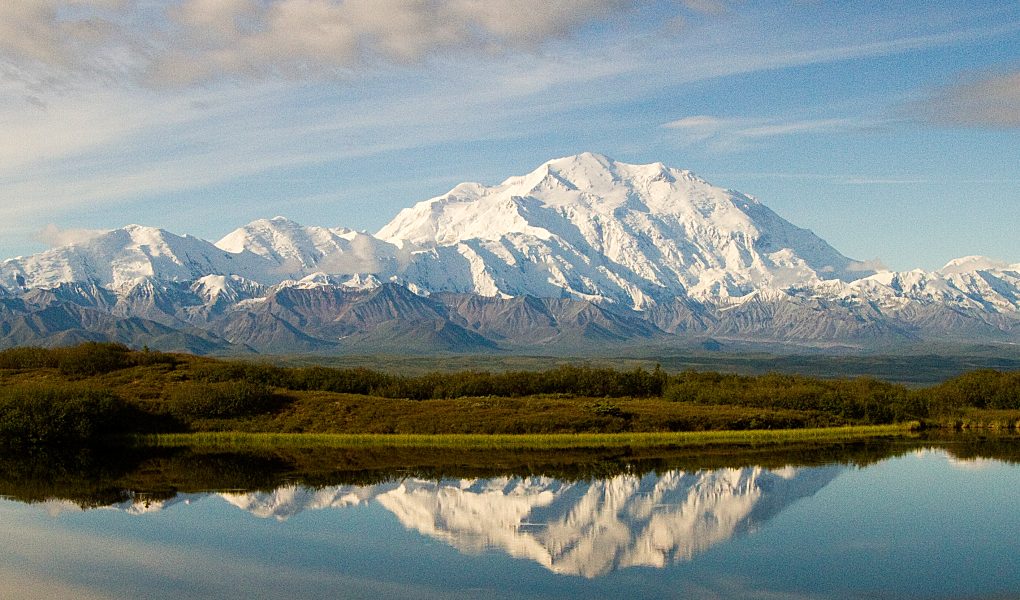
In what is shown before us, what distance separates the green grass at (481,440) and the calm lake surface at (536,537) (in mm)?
19661

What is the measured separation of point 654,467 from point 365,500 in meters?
21.7

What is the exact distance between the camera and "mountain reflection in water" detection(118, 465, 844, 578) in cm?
5191

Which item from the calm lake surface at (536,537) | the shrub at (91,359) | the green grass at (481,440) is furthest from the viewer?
the shrub at (91,359)

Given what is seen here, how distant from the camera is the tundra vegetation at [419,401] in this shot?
10388 cm

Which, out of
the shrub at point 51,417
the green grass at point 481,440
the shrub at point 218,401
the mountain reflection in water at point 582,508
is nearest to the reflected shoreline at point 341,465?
the mountain reflection in water at point 582,508

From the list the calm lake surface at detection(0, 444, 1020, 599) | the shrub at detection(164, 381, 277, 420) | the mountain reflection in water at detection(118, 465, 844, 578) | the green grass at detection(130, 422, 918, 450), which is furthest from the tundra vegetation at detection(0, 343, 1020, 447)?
the mountain reflection in water at detection(118, 465, 844, 578)

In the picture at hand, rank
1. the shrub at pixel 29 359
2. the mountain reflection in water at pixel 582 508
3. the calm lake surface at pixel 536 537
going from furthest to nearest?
the shrub at pixel 29 359, the mountain reflection in water at pixel 582 508, the calm lake surface at pixel 536 537

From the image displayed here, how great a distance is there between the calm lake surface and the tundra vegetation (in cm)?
2671

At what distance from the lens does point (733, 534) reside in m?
55.1

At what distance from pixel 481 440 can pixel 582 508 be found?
38.4 metres

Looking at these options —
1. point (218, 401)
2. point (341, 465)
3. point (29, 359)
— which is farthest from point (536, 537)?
point (29, 359)

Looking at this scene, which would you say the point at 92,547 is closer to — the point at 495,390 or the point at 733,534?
the point at 733,534

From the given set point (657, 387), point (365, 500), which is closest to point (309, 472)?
Answer: point (365, 500)

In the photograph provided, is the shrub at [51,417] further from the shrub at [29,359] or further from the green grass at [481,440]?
the shrub at [29,359]
